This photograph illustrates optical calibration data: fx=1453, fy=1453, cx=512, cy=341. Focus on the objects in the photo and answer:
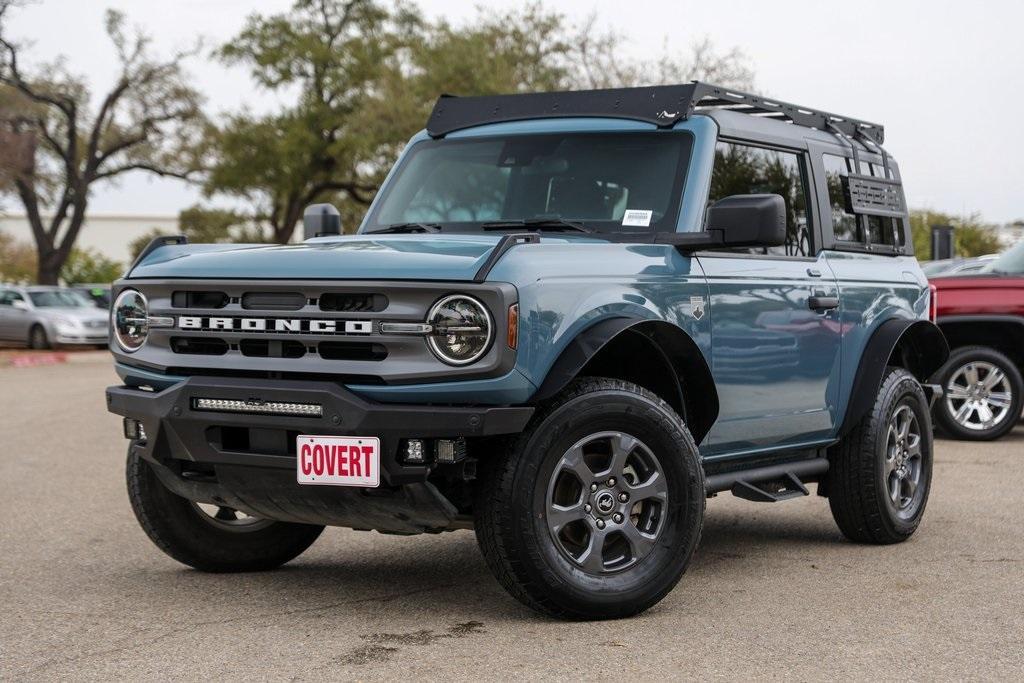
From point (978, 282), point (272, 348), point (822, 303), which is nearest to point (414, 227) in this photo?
point (272, 348)

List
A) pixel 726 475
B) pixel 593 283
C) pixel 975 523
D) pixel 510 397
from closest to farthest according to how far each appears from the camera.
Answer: pixel 510 397
pixel 593 283
pixel 726 475
pixel 975 523

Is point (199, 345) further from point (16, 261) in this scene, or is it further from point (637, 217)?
point (16, 261)

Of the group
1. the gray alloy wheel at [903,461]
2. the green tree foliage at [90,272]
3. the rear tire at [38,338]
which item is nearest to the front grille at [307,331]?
the gray alloy wheel at [903,461]

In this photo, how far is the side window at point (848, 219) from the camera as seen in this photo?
7328 millimetres

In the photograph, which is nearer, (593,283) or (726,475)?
(593,283)

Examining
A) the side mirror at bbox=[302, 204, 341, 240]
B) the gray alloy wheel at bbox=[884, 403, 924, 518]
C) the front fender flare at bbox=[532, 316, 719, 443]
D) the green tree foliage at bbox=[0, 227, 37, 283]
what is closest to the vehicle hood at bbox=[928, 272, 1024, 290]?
the gray alloy wheel at bbox=[884, 403, 924, 518]

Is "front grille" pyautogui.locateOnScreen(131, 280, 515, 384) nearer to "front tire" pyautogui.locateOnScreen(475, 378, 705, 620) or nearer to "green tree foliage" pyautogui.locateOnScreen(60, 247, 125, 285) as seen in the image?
"front tire" pyautogui.locateOnScreen(475, 378, 705, 620)

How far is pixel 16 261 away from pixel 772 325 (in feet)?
329

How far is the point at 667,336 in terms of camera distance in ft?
18.9

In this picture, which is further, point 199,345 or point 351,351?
point 199,345

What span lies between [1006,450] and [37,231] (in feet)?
132

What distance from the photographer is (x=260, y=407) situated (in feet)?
16.6

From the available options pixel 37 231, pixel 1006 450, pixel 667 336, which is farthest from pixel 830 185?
pixel 37 231

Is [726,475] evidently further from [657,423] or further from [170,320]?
[170,320]
